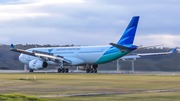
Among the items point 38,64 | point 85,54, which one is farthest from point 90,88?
point 38,64

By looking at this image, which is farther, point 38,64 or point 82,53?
point 38,64

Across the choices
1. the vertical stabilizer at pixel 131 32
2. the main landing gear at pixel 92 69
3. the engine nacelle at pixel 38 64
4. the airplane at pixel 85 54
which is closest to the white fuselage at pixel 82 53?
the airplane at pixel 85 54

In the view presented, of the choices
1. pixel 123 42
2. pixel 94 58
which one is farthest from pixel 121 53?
pixel 94 58

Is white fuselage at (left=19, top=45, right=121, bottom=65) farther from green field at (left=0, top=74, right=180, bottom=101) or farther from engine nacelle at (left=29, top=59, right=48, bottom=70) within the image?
green field at (left=0, top=74, right=180, bottom=101)

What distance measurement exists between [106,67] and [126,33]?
16175 mm

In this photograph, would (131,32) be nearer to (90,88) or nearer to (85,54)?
(85,54)

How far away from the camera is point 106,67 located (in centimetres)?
7525

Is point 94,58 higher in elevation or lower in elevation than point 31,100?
higher

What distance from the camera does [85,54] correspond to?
6631 centimetres

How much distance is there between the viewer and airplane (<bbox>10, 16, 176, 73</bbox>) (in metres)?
60.0

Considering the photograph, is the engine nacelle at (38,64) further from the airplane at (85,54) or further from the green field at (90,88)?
the green field at (90,88)

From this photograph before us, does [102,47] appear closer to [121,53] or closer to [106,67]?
[121,53]

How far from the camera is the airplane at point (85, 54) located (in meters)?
60.0

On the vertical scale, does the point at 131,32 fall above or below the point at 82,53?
above
